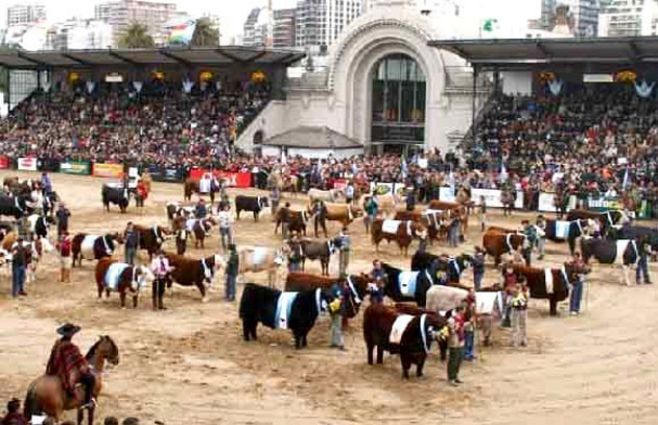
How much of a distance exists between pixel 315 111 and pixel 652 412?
37870mm

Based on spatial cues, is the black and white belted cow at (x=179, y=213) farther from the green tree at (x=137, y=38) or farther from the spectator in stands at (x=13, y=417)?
the green tree at (x=137, y=38)

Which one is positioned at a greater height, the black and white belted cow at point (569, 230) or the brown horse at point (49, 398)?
the black and white belted cow at point (569, 230)

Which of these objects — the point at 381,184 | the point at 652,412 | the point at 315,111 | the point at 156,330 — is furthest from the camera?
the point at 315,111

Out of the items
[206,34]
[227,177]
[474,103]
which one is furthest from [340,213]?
[206,34]

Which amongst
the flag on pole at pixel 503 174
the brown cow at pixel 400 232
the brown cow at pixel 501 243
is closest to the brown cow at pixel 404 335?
the brown cow at pixel 501 243

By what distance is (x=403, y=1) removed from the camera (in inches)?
1836

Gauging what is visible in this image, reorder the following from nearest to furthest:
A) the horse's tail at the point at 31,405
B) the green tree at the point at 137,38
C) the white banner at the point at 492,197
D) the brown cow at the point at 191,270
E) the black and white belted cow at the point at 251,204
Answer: the horse's tail at the point at 31,405 < the brown cow at the point at 191,270 < the black and white belted cow at the point at 251,204 < the white banner at the point at 492,197 < the green tree at the point at 137,38

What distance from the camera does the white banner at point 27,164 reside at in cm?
4928

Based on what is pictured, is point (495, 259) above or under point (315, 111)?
under

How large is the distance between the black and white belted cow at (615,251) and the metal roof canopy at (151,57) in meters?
29.1

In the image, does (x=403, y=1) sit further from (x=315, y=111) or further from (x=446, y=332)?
(x=446, y=332)

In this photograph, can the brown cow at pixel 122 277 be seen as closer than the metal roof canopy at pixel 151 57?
Yes

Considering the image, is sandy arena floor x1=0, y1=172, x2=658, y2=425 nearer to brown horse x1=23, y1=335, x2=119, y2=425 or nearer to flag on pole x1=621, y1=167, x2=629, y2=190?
brown horse x1=23, y1=335, x2=119, y2=425

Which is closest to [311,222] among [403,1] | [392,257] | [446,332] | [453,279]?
[392,257]
